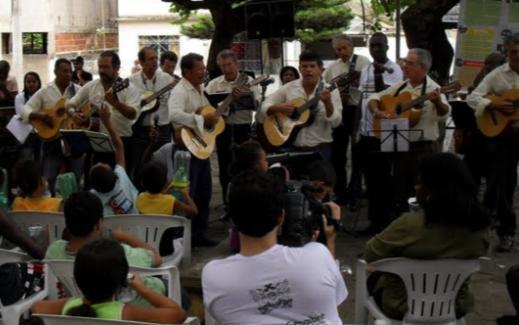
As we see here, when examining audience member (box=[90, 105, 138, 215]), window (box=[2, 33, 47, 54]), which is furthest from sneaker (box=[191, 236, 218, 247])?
window (box=[2, 33, 47, 54])

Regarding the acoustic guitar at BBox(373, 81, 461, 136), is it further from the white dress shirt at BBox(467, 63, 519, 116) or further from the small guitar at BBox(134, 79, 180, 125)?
the small guitar at BBox(134, 79, 180, 125)

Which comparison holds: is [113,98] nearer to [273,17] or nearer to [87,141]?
[87,141]

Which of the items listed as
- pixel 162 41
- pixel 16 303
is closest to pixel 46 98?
pixel 16 303

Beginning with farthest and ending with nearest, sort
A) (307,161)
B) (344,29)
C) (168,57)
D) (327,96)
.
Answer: (344,29), (168,57), (327,96), (307,161)

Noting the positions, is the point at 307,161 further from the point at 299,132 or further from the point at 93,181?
the point at 93,181

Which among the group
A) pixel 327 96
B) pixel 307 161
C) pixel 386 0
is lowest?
pixel 307 161

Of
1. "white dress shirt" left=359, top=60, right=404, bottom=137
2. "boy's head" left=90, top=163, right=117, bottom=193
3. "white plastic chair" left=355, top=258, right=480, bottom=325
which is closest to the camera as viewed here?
"white plastic chair" left=355, top=258, right=480, bottom=325

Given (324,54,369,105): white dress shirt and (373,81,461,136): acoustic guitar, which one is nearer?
(373,81,461,136): acoustic guitar

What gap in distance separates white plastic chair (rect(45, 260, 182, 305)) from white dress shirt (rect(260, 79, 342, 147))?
3521 mm

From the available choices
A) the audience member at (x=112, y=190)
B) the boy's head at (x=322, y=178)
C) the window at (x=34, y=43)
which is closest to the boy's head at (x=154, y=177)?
the audience member at (x=112, y=190)

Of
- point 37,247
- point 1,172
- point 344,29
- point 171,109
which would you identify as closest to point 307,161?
point 171,109

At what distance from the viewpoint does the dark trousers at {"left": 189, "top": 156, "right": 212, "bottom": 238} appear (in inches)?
310

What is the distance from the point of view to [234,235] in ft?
15.7

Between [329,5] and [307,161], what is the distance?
932 inches
